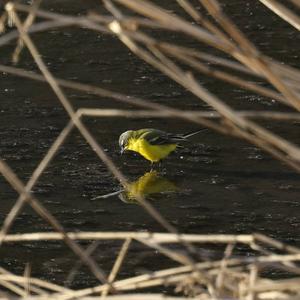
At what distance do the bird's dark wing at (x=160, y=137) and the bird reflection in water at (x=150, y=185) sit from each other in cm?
29

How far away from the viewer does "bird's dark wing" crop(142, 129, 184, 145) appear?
28.5 ft

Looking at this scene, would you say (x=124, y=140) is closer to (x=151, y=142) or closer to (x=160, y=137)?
(x=151, y=142)

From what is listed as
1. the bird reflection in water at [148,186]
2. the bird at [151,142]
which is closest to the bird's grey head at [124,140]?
the bird at [151,142]

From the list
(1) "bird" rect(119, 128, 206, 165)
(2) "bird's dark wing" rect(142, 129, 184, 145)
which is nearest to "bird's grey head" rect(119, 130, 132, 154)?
(1) "bird" rect(119, 128, 206, 165)

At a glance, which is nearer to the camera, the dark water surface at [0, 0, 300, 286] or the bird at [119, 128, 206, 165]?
the dark water surface at [0, 0, 300, 286]

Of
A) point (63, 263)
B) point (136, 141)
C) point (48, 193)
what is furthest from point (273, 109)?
point (63, 263)

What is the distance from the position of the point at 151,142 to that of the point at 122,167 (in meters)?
0.44

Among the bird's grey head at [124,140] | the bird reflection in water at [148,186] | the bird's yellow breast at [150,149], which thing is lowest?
the bird reflection in water at [148,186]

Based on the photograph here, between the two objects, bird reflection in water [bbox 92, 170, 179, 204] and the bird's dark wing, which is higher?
the bird's dark wing

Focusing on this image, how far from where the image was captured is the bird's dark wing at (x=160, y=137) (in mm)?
8672

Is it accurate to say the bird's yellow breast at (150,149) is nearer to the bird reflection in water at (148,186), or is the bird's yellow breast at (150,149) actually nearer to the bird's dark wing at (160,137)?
the bird's dark wing at (160,137)

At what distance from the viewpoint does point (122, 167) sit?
8.83 m

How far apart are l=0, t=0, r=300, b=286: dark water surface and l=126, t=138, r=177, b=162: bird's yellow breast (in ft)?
0.46

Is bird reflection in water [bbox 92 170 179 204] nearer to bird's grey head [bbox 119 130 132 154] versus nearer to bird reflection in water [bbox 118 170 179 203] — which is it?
bird reflection in water [bbox 118 170 179 203]
